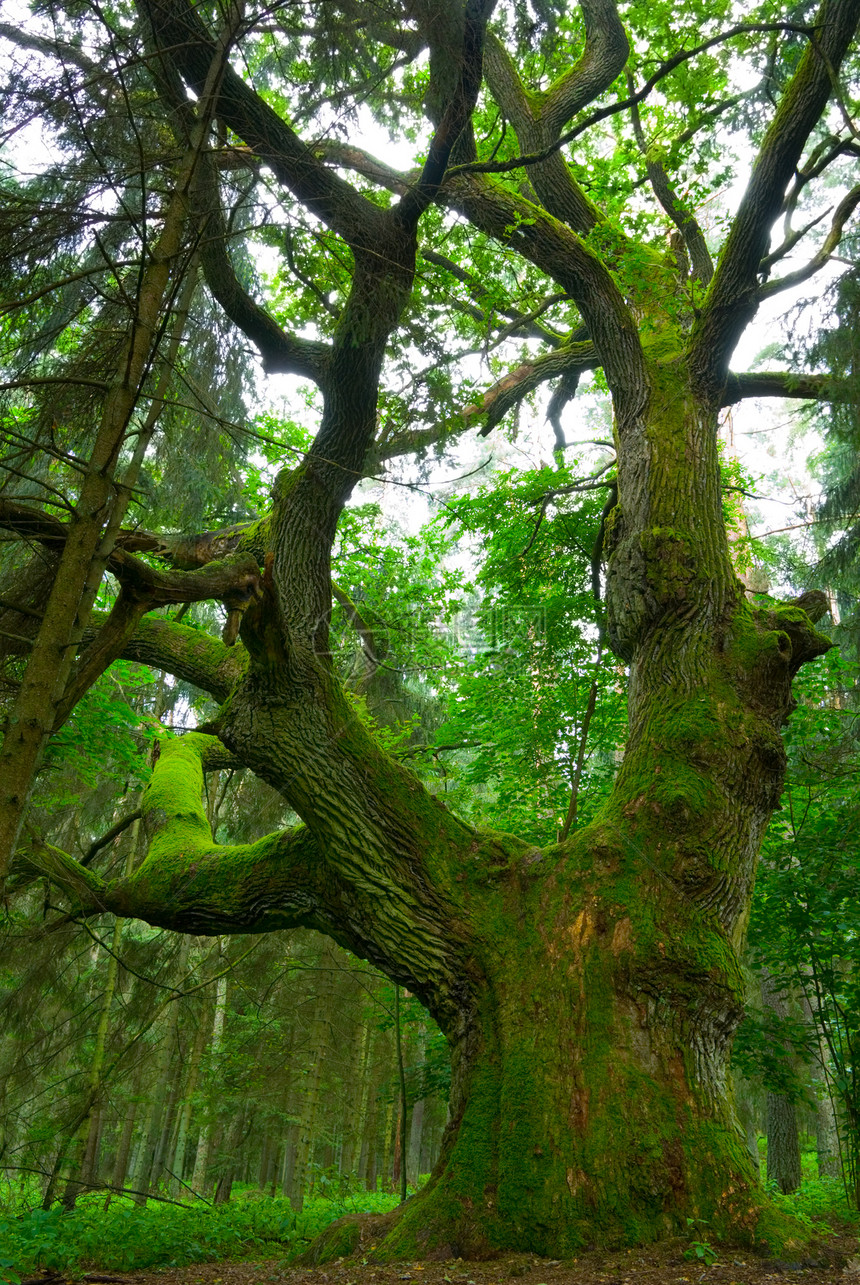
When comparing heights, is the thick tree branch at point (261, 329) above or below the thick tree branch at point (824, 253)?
below

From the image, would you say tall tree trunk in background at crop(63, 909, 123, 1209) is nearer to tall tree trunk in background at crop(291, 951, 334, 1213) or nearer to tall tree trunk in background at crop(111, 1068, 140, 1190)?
tall tree trunk in background at crop(111, 1068, 140, 1190)

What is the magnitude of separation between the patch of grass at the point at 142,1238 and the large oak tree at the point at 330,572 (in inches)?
67.5

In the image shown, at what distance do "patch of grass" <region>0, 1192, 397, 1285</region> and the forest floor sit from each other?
35.3 inches

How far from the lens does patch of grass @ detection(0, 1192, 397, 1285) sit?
4172 mm

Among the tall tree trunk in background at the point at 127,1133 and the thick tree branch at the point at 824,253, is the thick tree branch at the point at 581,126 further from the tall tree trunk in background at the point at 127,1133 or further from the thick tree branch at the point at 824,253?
the tall tree trunk in background at the point at 127,1133

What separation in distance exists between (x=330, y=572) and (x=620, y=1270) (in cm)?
345

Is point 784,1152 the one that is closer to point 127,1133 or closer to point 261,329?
point 127,1133

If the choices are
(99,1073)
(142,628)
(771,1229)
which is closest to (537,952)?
(771,1229)

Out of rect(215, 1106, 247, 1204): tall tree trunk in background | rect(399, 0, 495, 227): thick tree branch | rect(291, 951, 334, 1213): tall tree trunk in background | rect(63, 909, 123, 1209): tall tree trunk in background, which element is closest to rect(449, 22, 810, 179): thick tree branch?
rect(399, 0, 495, 227): thick tree branch

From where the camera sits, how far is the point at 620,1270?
2.89m

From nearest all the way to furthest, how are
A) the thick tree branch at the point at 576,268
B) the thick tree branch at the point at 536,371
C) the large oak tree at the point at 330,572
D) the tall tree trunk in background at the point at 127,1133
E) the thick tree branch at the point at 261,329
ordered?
the large oak tree at the point at 330,572
the thick tree branch at the point at 261,329
the thick tree branch at the point at 576,268
the thick tree branch at the point at 536,371
the tall tree trunk in background at the point at 127,1133

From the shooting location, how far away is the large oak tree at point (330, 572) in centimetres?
304

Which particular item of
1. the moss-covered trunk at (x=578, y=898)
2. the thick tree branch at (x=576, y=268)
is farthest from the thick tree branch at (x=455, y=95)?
the thick tree branch at (x=576, y=268)

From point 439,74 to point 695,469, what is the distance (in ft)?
9.24
